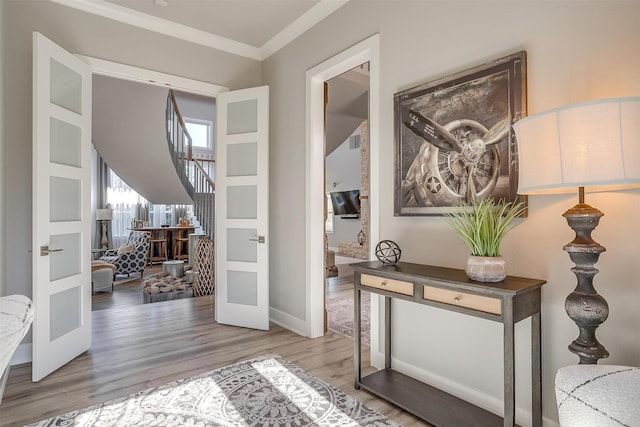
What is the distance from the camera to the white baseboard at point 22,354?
2.84m

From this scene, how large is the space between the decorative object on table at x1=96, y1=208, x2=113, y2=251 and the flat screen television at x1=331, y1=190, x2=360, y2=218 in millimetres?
5879

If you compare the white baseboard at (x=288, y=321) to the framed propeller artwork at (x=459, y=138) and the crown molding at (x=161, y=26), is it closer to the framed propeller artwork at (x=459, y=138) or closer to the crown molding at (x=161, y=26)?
the framed propeller artwork at (x=459, y=138)

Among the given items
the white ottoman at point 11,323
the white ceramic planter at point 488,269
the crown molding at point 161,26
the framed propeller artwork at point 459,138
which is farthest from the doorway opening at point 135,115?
the white ceramic planter at point 488,269

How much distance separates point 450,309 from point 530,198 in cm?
73

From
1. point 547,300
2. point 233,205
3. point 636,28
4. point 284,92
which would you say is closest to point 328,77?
point 284,92

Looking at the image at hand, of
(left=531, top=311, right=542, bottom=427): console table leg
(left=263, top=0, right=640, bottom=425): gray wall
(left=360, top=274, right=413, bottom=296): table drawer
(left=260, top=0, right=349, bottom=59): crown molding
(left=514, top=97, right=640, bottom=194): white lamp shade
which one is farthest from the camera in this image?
(left=260, top=0, right=349, bottom=59): crown molding

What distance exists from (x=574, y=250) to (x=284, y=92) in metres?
3.17

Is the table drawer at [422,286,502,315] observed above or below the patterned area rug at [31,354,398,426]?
above

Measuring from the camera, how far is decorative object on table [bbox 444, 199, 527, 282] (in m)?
1.79

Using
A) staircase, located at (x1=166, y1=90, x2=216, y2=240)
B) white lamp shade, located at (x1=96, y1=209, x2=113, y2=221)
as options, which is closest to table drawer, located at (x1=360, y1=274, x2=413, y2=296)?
staircase, located at (x1=166, y1=90, x2=216, y2=240)

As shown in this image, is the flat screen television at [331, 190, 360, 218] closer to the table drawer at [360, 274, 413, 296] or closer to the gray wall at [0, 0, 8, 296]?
the table drawer at [360, 274, 413, 296]

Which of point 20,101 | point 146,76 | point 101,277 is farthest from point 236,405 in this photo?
point 101,277

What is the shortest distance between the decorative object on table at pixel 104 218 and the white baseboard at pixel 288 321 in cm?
641

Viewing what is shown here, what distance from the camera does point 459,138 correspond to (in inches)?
86.9
